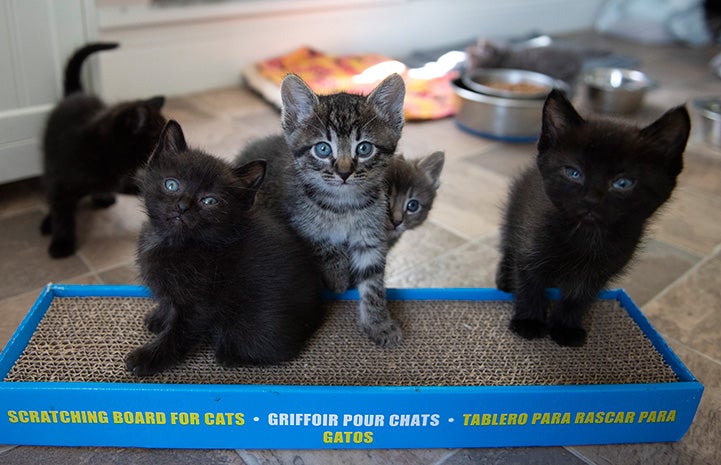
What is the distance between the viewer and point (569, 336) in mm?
1566

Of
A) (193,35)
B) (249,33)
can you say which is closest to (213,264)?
(193,35)

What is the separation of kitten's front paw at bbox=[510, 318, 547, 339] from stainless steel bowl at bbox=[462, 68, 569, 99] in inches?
77.5

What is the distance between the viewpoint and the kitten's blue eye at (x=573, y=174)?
4.34 feet

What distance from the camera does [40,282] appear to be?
195cm

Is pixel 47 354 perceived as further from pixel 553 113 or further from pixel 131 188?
pixel 553 113

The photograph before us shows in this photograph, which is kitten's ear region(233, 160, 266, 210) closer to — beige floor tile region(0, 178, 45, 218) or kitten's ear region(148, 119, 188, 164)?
kitten's ear region(148, 119, 188, 164)

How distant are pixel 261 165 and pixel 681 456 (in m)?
1.12

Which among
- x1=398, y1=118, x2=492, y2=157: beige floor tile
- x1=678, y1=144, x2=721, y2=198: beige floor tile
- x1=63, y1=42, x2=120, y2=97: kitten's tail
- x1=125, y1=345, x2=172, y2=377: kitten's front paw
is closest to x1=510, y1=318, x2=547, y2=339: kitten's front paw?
x1=125, y1=345, x2=172, y2=377: kitten's front paw

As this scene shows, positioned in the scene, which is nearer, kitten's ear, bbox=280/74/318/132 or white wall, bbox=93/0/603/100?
kitten's ear, bbox=280/74/318/132

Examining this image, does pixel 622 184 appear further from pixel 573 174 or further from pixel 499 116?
pixel 499 116

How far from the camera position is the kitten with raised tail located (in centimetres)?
129

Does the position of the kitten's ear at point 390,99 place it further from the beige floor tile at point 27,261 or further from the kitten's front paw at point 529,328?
the beige floor tile at point 27,261

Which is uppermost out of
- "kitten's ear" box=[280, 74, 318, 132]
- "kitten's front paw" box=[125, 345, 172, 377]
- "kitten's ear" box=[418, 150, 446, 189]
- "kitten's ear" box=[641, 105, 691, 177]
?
"kitten's ear" box=[641, 105, 691, 177]

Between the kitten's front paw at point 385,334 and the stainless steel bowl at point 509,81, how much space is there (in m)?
2.08
